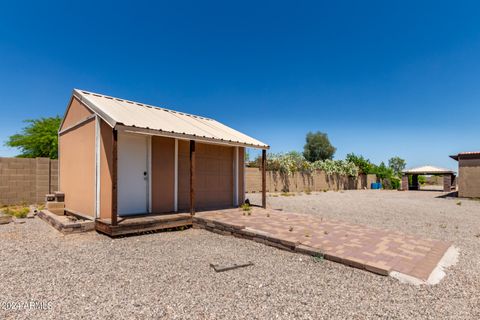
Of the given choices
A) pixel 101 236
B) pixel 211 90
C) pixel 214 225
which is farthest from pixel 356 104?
pixel 101 236

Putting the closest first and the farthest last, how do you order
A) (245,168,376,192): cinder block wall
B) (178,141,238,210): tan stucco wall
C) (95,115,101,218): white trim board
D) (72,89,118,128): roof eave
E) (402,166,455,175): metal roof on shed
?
(72,89,118,128): roof eave
(95,115,101,218): white trim board
(178,141,238,210): tan stucco wall
(245,168,376,192): cinder block wall
(402,166,455,175): metal roof on shed

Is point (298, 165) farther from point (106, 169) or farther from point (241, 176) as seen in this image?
point (106, 169)

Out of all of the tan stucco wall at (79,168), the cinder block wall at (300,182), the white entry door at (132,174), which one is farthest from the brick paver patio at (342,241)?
the cinder block wall at (300,182)

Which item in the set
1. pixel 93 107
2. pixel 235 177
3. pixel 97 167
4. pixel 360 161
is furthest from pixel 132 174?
pixel 360 161

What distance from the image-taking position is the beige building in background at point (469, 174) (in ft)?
57.5

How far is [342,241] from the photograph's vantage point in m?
5.23

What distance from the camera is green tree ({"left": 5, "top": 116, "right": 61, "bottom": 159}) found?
58.3ft

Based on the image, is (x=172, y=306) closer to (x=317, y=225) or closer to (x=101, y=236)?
(x=101, y=236)

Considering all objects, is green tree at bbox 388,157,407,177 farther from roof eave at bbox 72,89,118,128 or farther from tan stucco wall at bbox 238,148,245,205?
roof eave at bbox 72,89,118,128

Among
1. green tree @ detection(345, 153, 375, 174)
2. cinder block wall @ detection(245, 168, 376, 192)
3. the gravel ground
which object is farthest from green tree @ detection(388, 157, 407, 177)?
the gravel ground

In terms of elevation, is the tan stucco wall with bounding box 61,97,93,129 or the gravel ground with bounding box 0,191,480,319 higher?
the tan stucco wall with bounding box 61,97,93,129

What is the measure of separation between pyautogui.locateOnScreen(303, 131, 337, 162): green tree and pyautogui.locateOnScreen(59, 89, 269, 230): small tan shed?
3760 centimetres

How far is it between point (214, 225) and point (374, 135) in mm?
25738

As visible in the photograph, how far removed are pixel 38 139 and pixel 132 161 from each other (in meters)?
15.3
